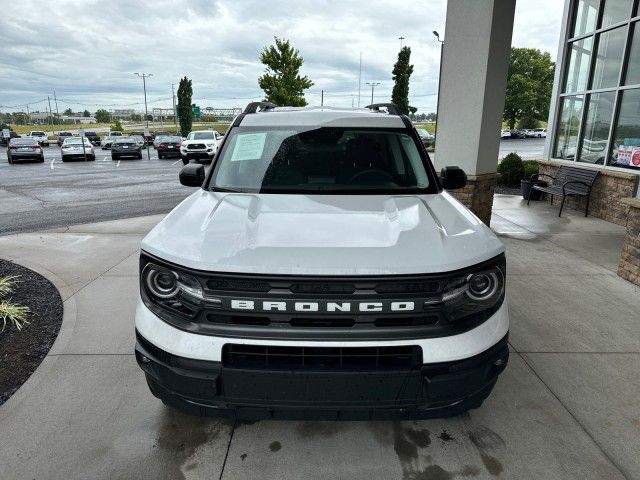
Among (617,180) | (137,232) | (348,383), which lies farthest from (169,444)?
(617,180)

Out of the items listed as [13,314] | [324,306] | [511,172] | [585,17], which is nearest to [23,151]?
[511,172]

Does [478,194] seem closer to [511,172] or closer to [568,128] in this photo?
[568,128]

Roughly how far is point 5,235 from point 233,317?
7.78 metres

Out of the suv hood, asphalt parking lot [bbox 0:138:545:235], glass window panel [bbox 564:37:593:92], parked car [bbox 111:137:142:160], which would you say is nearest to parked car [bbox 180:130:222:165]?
parked car [bbox 111:137:142:160]

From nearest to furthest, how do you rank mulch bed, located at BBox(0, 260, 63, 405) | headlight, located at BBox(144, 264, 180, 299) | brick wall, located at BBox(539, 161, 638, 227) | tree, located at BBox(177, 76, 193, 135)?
headlight, located at BBox(144, 264, 180, 299) < mulch bed, located at BBox(0, 260, 63, 405) < brick wall, located at BBox(539, 161, 638, 227) < tree, located at BBox(177, 76, 193, 135)

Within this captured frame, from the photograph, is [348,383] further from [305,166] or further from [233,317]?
Answer: [305,166]

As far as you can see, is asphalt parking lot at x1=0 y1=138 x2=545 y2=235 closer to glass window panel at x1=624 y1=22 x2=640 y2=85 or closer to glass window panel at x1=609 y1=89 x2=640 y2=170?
glass window panel at x1=609 y1=89 x2=640 y2=170

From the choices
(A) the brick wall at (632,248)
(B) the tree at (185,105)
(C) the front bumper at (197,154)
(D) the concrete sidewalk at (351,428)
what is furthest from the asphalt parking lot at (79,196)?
(B) the tree at (185,105)

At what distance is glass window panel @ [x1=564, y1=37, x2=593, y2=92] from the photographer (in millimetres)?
10312

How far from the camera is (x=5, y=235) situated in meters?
7.91

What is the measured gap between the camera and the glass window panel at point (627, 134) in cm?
874

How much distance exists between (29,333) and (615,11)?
1172 cm

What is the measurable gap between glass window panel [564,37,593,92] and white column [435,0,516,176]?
4459mm

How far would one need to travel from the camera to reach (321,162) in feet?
11.1
